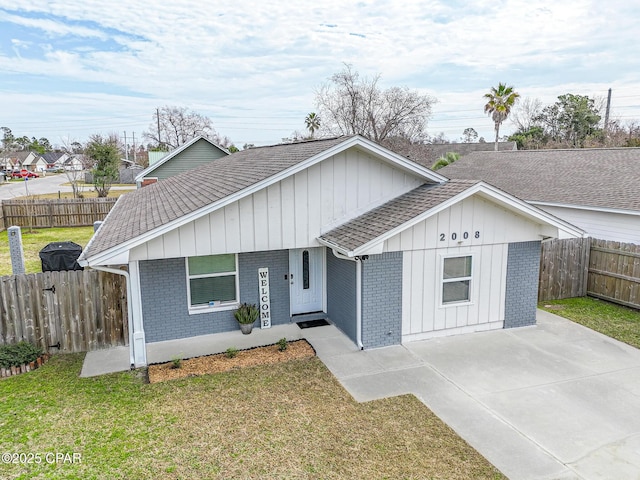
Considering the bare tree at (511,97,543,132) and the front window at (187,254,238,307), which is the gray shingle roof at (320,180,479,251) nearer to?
the front window at (187,254,238,307)

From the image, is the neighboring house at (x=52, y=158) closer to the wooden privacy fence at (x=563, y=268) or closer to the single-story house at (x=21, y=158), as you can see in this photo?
the single-story house at (x=21, y=158)

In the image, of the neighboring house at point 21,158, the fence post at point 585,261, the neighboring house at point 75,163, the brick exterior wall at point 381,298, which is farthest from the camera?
the neighboring house at point 21,158

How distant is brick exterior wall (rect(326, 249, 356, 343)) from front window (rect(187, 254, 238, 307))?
235 cm

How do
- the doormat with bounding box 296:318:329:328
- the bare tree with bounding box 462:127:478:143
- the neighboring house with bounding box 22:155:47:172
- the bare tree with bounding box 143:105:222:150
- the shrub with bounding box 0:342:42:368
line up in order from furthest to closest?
the bare tree with bounding box 462:127:478:143 < the neighboring house with bounding box 22:155:47:172 < the bare tree with bounding box 143:105:222:150 < the doormat with bounding box 296:318:329:328 < the shrub with bounding box 0:342:42:368

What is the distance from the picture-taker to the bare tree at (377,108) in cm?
4656

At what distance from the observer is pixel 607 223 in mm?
15711

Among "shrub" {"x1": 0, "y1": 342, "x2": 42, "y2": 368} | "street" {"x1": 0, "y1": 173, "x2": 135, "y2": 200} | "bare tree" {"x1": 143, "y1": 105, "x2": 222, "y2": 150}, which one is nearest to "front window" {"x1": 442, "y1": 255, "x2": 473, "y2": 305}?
"shrub" {"x1": 0, "y1": 342, "x2": 42, "y2": 368}

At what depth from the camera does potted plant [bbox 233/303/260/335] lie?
34.3 feet

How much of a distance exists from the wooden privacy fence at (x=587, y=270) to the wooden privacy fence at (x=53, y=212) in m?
24.7

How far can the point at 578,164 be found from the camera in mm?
20125

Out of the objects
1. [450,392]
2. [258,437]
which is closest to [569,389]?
[450,392]

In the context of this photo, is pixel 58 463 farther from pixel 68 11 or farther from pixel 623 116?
pixel 623 116

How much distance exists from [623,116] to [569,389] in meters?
58.4

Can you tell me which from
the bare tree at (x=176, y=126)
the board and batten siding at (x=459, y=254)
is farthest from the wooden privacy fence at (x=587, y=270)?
the bare tree at (x=176, y=126)
